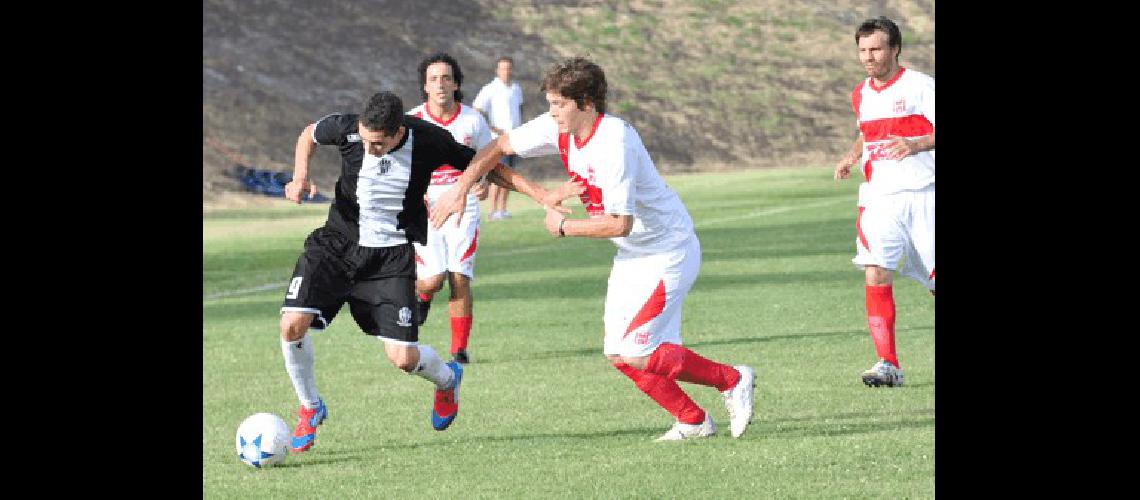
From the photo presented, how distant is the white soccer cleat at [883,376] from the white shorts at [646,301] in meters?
2.12

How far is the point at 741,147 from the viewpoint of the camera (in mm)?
45281

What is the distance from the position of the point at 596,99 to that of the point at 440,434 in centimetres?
214

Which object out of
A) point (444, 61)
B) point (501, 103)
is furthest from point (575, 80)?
point (501, 103)

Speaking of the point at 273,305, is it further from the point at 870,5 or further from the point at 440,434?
the point at 870,5

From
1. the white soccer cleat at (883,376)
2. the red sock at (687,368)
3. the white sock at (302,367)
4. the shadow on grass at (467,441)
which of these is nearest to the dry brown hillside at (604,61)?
the white soccer cleat at (883,376)

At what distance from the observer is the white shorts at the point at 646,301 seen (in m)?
9.55

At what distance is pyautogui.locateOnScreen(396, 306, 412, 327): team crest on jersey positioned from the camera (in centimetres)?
988

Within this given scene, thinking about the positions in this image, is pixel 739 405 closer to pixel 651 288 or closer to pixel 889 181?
pixel 651 288

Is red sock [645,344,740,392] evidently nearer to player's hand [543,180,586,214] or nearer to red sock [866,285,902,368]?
player's hand [543,180,586,214]

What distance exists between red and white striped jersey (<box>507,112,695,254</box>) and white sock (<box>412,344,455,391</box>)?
1.21m

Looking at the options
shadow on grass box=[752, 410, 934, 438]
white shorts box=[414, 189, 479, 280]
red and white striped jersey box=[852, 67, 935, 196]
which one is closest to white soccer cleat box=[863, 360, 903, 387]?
red and white striped jersey box=[852, 67, 935, 196]

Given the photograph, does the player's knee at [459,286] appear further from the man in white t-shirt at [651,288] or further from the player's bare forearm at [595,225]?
the player's bare forearm at [595,225]

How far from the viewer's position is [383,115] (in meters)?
9.48

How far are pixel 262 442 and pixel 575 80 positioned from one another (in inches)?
90.0
